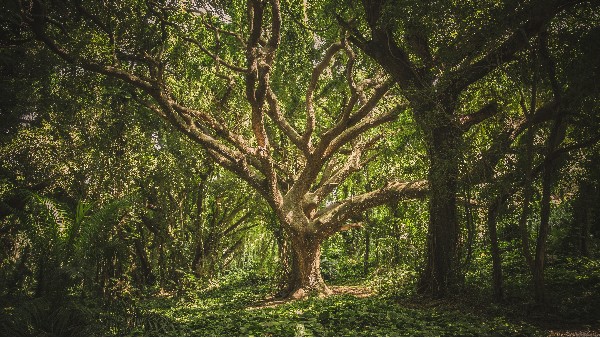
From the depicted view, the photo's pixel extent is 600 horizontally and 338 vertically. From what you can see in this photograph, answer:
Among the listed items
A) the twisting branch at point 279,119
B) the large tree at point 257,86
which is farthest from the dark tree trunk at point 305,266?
the twisting branch at point 279,119

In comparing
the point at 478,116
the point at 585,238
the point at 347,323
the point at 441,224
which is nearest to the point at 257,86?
the point at 478,116

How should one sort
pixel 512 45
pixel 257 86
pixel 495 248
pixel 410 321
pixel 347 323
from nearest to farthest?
pixel 410 321, pixel 347 323, pixel 512 45, pixel 495 248, pixel 257 86

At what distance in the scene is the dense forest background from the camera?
18.9 feet

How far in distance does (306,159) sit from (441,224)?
3.98m

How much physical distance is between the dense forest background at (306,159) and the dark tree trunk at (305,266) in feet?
0.19

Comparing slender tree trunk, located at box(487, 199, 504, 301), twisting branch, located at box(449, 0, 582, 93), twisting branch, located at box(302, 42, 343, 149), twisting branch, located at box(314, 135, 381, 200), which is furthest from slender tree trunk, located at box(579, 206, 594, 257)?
twisting branch, located at box(302, 42, 343, 149)

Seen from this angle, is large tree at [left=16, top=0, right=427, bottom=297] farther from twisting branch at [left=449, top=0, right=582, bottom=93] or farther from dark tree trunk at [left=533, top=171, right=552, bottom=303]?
dark tree trunk at [left=533, top=171, right=552, bottom=303]

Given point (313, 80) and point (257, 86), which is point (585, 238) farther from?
point (257, 86)

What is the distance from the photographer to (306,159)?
34.2ft

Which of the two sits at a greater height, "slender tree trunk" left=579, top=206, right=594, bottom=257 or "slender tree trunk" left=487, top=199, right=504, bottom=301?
"slender tree trunk" left=579, top=206, right=594, bottom=257

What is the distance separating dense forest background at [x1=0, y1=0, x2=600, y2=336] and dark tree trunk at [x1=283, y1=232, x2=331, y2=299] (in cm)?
6

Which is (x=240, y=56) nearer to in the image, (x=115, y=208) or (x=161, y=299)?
(x=115, y=208)

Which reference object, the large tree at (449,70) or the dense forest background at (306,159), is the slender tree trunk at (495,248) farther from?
the large tree at (449,70)

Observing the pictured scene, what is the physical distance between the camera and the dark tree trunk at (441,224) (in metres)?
7.41
